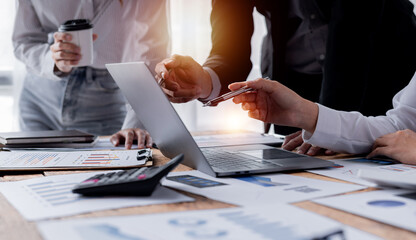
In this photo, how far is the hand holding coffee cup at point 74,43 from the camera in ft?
4.55

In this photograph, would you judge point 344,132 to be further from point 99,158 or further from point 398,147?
point 99,158

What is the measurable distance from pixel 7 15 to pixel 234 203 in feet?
9.17

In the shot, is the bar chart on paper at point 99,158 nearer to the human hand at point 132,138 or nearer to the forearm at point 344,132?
the human hand at point 132,138

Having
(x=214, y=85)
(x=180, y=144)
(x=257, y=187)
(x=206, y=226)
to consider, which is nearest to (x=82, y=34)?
(x=214, y=85)

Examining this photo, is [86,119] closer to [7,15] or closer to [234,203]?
[234,203]

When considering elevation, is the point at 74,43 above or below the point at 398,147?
above

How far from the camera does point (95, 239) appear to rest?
46 cm

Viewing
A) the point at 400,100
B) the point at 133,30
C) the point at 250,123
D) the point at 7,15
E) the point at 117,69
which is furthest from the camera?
the point at 250,123

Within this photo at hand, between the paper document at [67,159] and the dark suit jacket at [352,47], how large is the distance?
0.57 metres

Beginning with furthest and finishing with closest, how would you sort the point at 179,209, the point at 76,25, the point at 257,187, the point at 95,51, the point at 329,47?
the point at 95,51
the point at 329,47
the point at 76,25
the point at 257,187
the point at 179,209

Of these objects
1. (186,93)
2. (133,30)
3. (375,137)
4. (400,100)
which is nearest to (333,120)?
(375,137)

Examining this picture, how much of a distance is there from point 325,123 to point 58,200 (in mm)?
614

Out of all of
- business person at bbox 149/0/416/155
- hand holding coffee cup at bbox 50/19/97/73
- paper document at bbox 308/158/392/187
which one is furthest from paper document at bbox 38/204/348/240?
hand holding coffee cup at bbox 50/19/97/73

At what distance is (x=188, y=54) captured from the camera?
3.50 m
